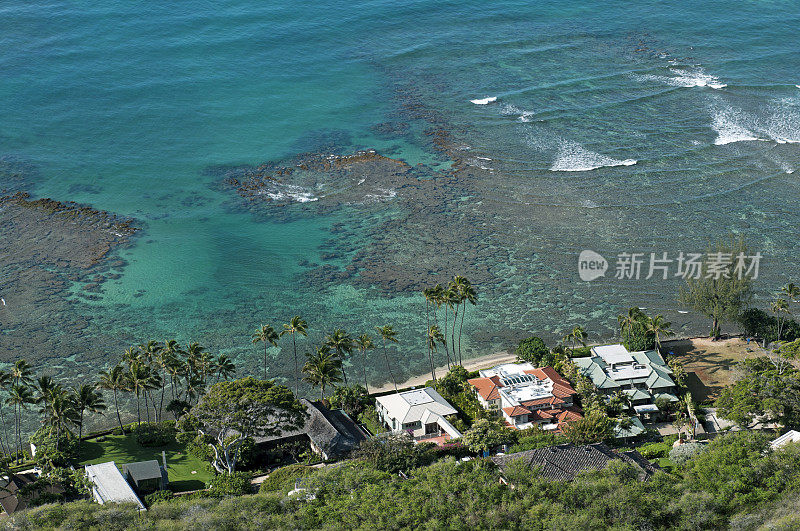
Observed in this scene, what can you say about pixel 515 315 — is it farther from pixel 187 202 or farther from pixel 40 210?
pixel 40 210

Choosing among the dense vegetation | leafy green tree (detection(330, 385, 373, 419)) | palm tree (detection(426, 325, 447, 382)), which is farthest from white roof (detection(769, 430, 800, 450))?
leafy green tree (detection(330, 385, 373, 419))

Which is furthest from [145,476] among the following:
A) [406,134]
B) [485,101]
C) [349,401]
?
[485,101]

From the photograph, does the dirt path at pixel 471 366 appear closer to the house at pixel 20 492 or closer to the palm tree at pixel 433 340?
the palm tree at pixel 433 340

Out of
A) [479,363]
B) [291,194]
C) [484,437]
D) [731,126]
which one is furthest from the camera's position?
A: [731,126]

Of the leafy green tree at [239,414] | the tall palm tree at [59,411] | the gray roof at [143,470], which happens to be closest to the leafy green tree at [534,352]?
the leafy green tree at [239,414]

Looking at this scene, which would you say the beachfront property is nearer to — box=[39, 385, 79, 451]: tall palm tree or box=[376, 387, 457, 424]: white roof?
box=[376, 387, 457, 424]: white roof

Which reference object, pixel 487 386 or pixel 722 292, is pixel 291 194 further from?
pixel 722 292
